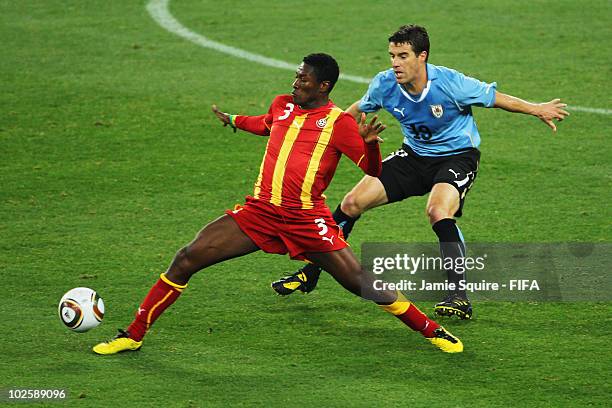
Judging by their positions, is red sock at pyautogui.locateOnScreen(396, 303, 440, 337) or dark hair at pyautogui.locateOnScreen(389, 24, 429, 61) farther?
dark hair at pyautogui.locateOnScreen(389, 24, 429, 61)

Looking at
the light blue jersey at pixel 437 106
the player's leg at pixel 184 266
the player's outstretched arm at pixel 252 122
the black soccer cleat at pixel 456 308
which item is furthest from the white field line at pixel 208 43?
the player's leg at pixel 184 266

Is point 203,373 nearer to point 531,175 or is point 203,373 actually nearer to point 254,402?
point 254,402

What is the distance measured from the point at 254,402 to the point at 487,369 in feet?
5.02

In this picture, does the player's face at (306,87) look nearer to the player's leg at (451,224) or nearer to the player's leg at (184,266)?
the player's leg at (184,266)

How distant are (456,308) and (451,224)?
58 centimetres

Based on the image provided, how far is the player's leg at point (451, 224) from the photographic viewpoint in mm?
8570

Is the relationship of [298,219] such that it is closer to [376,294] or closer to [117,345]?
[376,294]

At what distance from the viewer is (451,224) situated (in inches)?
338

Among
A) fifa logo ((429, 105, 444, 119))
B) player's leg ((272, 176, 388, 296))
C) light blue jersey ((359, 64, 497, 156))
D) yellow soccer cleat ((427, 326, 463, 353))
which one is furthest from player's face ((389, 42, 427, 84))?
yellow soccer cleat ((427, 326, 463, 353))

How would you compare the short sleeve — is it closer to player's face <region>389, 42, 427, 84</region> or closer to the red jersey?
player's face <region>389, 42, 427, 84</region>

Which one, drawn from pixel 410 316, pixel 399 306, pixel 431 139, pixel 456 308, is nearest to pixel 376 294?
pixel 399 306

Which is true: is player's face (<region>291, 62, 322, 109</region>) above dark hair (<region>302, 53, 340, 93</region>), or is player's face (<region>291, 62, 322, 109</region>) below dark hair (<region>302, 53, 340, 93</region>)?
below

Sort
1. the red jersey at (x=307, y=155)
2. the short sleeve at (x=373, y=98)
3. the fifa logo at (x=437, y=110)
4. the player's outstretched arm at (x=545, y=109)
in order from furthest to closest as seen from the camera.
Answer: the short sleeve at (x=373, y=98), the fifa logo at (x=437, y=110), the player's outstretched arm at (x=545, y=109), the red jersey at (x=307, y=155)

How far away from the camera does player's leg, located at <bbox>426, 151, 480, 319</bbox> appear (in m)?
8.57
